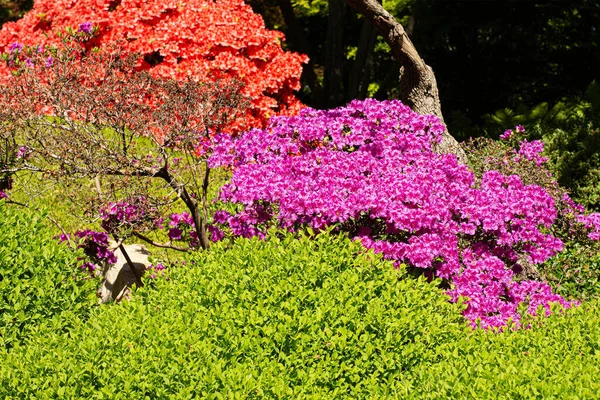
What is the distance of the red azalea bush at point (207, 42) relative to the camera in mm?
9367

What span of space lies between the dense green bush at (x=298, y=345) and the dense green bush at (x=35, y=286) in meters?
0.26

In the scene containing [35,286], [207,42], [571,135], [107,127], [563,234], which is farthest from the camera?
[207,42]

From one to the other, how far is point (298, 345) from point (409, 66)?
369cm

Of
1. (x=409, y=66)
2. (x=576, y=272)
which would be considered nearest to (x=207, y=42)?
(x=409, y=66)

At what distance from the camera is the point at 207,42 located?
31.0 ft

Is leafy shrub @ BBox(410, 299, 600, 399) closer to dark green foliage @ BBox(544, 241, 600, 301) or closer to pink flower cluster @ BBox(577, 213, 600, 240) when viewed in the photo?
dark green foliage @ BBox(544, 241, 600, 301)

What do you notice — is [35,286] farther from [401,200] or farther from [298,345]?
[401,200]

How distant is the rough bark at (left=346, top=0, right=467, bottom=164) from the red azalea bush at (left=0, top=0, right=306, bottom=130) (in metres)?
2.75

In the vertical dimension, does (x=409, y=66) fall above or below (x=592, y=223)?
above

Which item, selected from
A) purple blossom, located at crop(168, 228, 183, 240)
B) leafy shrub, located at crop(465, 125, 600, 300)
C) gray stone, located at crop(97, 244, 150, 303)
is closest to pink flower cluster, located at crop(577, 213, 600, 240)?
leafy shrub, located at crop(465, 125, 600, 300)

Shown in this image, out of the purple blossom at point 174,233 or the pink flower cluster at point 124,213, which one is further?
the purple blossom at point 174,233

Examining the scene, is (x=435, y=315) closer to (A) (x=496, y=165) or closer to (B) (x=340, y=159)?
(B) (x=340, y=159)

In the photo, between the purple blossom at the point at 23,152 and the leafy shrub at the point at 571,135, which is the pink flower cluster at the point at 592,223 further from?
the purple blossom at the point at 23,152

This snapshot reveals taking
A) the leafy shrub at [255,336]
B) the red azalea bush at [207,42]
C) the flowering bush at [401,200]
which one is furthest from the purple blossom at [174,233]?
the red azalea bush at [207,42]
